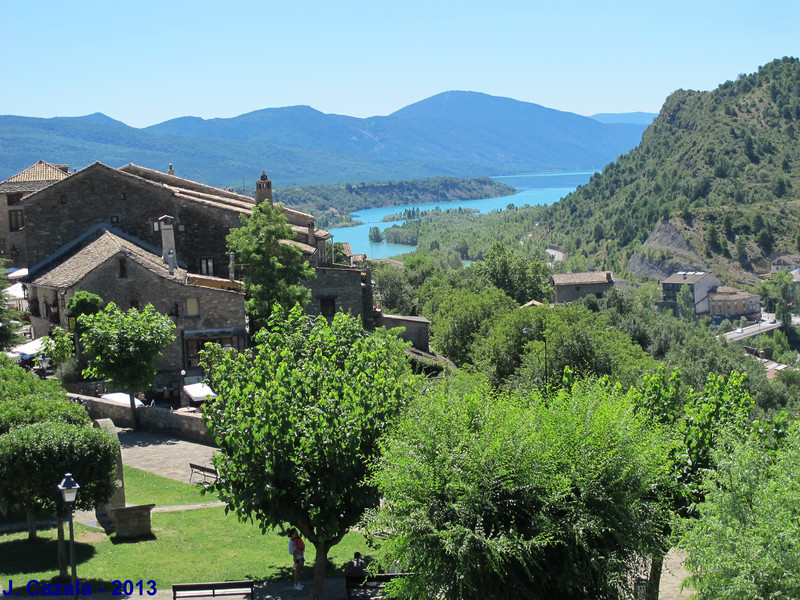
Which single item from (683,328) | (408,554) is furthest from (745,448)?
(683,328)

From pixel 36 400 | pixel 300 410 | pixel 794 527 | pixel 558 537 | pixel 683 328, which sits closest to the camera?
pixel 794 527

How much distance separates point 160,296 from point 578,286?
8922cm

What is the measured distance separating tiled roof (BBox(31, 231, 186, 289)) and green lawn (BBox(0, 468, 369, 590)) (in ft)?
60.8

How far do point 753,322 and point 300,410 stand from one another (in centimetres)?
18357

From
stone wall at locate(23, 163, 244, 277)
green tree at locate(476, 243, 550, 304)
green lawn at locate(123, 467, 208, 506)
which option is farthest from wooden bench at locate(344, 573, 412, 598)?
green tree at locate(476, 243, 550, 304)

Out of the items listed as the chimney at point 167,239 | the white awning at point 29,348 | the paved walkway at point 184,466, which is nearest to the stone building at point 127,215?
the chimney at point 167,239

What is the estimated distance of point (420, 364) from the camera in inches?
2047

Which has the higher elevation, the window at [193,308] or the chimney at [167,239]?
the chimney at [167,239]

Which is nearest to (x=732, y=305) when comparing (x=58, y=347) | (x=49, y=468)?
(x=58, y=347)

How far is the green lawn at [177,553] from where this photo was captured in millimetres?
18672

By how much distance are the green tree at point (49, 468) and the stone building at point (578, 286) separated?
104750 millimetres

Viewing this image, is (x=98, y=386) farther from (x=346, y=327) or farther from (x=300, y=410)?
(x=300, y=410)

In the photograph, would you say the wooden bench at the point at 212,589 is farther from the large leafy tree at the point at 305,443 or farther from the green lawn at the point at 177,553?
the large leafy tree at the point at 305,443

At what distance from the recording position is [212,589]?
57.4ft
